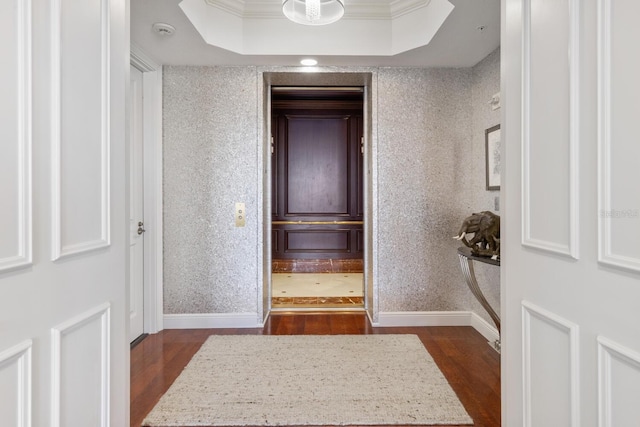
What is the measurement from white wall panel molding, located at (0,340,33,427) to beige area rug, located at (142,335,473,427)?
3.71 feet

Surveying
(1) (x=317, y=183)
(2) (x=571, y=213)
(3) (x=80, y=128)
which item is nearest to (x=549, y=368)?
(2) (x=571, y=213)

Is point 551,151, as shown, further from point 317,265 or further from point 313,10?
point 317,265

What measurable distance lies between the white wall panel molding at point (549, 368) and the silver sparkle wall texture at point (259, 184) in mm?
2180

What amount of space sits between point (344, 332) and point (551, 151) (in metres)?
2.54

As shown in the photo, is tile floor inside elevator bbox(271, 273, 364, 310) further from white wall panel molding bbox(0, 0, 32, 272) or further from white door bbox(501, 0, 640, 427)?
white wall panel molding bbox(0, 0, 32, 272)

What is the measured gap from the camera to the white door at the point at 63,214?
85cm

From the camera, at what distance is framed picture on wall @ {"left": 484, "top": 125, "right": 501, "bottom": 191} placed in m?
2.81

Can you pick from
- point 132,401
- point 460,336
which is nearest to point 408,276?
point 460,336

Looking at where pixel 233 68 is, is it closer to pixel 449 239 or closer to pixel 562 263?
pixel 449 239

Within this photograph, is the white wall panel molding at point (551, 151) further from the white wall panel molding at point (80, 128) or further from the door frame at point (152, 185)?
the door frame at point (152, 185)

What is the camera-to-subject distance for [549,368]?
1.10m

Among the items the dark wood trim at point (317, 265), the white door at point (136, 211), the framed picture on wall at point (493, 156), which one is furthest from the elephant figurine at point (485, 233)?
the dark wood trim at point (317, 265)

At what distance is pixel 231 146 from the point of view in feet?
10.9

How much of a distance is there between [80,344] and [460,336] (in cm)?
287
